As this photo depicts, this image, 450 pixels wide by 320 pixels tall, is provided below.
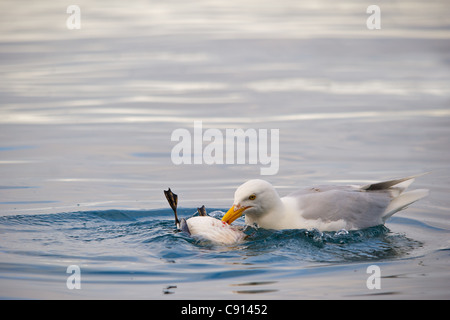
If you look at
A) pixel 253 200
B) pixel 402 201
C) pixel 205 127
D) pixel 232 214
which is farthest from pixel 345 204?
pixel 205 127

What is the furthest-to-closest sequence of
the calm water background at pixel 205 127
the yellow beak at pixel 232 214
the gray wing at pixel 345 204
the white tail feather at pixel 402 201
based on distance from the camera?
the white tail feather at pixel 402 201
the gray wing at pixel 345 204
the yellow beak at pixel 232 214
the calm water background at pixel 205 127

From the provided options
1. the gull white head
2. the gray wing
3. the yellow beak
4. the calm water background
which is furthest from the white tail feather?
the yellow beak

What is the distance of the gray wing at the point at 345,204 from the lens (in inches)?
382

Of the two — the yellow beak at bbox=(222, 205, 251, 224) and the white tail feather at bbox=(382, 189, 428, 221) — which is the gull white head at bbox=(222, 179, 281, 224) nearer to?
the yellow beak at bbox=(222, 205, 251, 224)

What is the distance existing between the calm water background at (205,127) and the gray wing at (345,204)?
0.67ft

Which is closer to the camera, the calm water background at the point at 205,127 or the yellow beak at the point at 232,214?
the calm water background at the point at 205,127

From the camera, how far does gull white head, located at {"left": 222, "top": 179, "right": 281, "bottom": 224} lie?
31.4 ft

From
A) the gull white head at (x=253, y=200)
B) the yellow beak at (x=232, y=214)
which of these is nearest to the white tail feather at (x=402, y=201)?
the gull white head at (x=253, y=200)

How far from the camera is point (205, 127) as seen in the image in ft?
46.1

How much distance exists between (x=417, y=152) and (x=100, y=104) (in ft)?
21.3

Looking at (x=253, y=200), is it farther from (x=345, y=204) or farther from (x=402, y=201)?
(x=402, y=201)

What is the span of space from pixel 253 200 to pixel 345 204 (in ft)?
3.92

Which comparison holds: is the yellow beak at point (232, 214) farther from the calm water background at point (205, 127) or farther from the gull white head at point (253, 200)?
the calm water background at point (205, 127)

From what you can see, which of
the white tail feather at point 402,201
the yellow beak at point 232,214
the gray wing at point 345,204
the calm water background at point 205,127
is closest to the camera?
the calm water background at point 205,127
